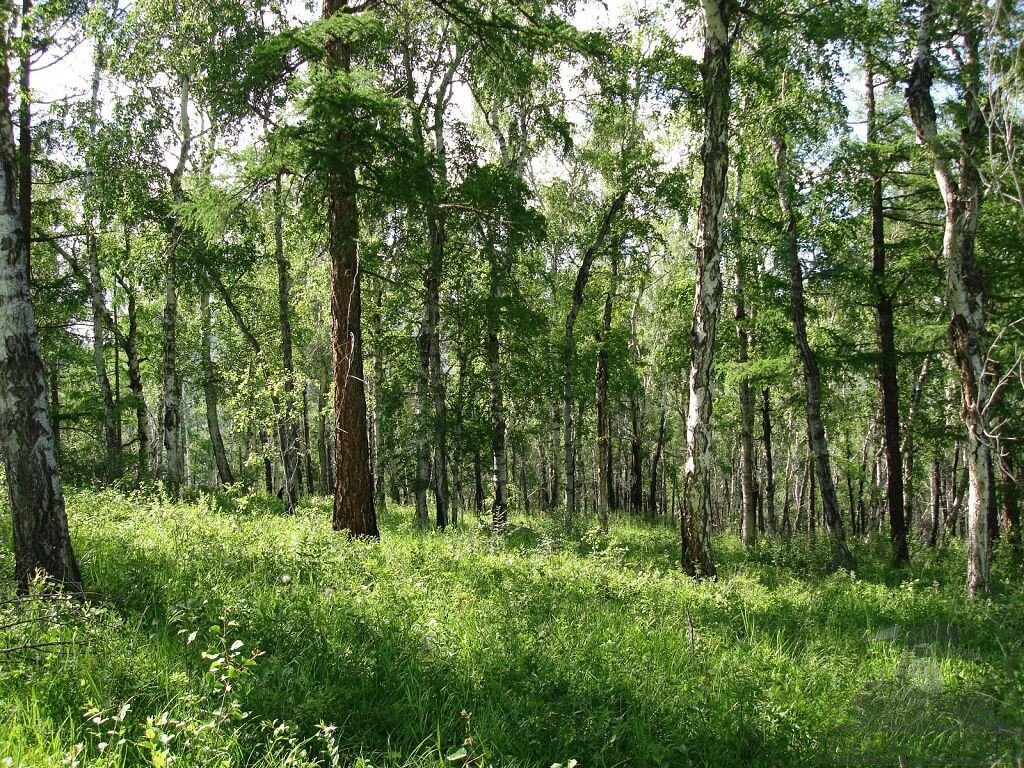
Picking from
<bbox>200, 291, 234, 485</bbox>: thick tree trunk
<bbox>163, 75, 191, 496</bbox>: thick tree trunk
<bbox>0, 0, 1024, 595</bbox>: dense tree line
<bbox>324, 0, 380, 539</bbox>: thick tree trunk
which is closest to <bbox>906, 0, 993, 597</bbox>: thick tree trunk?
<bbox>0, 0, 1024, 595</bbox>: dense tree line

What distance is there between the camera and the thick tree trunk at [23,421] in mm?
4941

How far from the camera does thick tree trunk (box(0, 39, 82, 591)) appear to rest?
16.2 ft

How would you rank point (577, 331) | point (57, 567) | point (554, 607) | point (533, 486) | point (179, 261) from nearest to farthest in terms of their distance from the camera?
1. point (57, 567)
2. point (554, 607)
3. point (179, 261)
4. point (577, 331)
5. point (533, 486)

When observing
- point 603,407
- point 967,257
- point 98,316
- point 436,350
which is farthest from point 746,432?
point 98,316

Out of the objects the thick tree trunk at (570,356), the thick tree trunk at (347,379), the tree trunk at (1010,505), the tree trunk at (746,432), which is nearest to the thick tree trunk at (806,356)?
the tree trunk at (746,432)

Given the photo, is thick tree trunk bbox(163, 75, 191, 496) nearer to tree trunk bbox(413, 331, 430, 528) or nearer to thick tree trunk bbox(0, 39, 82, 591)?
tree trunk bbox(413, 331, 430, 528)

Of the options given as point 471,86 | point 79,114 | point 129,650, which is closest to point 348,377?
point 129,650

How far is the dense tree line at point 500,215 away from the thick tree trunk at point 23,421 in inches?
0.9

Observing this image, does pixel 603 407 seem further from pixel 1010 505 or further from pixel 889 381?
pixel 1010 505

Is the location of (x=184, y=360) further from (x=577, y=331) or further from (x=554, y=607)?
(x=554, y=607)

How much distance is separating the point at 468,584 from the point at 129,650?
3.34 m

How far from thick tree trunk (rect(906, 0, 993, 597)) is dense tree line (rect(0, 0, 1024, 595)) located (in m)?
0.05

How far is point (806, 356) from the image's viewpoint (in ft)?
41.3

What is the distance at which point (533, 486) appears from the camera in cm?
4956
